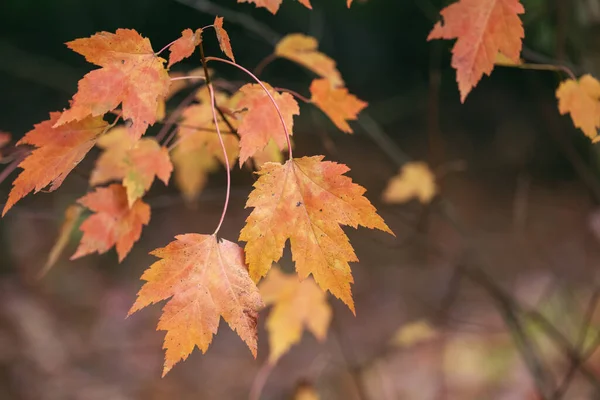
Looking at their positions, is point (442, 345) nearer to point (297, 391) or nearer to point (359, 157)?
point (297, 391)

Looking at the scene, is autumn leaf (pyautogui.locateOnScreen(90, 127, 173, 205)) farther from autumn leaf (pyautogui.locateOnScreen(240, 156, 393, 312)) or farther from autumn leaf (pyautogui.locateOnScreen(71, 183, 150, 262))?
autumn leaf (pyautogui.locateOnScreen(240, 156, 393, 312))

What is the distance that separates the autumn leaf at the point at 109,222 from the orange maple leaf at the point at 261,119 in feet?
1.01

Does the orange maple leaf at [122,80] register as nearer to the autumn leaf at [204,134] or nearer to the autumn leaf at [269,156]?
the autumn leaf at [204,134]

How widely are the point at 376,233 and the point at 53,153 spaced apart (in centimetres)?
251

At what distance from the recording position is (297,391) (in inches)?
67.4

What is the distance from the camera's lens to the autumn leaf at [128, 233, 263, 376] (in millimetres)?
664

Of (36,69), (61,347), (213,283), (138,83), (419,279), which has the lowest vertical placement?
(61,347)

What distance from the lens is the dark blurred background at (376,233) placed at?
7.20 feet

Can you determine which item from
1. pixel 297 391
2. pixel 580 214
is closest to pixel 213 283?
pixel 297 391

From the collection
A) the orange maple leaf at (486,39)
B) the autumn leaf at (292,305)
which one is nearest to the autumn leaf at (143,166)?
the orange maple leaf at (486,39)

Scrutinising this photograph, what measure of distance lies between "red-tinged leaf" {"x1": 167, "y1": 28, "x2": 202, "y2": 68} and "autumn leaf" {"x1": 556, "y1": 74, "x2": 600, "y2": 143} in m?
0.67

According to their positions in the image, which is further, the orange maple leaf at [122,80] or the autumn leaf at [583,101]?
the autumn leaf at [583,101]

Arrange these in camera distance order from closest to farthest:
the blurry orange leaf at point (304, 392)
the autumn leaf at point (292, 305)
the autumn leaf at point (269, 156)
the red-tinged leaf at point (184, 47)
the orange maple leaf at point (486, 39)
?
the red-tinged leaf at point (184, 47) < the orange maple leaf at point (486, 39) < the autumn leaf at point (269, 156) < the autumn leaf at point (292, 305) < the blurry orange leaf at point (304, 392)

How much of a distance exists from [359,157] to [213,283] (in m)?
2.77
